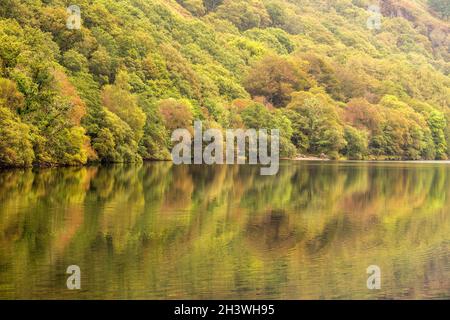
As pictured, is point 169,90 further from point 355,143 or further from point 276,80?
point 276,80

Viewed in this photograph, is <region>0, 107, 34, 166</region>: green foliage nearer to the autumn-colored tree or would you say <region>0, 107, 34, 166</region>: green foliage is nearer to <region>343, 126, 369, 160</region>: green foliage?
<region>343, 126, 369, 160</region>: green foliage

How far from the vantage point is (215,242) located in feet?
76.3

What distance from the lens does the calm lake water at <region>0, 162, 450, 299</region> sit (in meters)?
17.3

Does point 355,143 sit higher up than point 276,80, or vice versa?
point 276,80

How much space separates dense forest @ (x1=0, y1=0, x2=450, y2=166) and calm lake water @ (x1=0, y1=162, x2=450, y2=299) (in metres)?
18.5

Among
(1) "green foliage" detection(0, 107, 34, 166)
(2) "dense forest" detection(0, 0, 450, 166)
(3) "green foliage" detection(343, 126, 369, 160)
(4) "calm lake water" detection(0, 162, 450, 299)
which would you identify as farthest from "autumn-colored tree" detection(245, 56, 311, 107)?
(4) "calm lake water" detection(0, 162, 450, 299)

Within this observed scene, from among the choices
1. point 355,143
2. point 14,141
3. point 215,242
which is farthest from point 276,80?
point 215,242

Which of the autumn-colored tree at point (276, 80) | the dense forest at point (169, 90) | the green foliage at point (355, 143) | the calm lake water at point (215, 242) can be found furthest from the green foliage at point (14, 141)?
the autumn-colored tree at point (276, 80)

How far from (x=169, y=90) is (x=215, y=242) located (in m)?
79.9

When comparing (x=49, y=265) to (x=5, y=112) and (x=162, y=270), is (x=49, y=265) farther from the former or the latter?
(x=5, y=112)

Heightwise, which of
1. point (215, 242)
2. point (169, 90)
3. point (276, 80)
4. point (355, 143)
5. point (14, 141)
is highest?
point (276, 80)

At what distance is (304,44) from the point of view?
199 m

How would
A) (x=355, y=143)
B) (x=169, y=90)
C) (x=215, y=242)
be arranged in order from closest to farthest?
1. (x=215, y=242)
2. (x=169, y=90)
3. (x=355, y=143)

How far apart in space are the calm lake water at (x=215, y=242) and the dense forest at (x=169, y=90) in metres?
18.5
